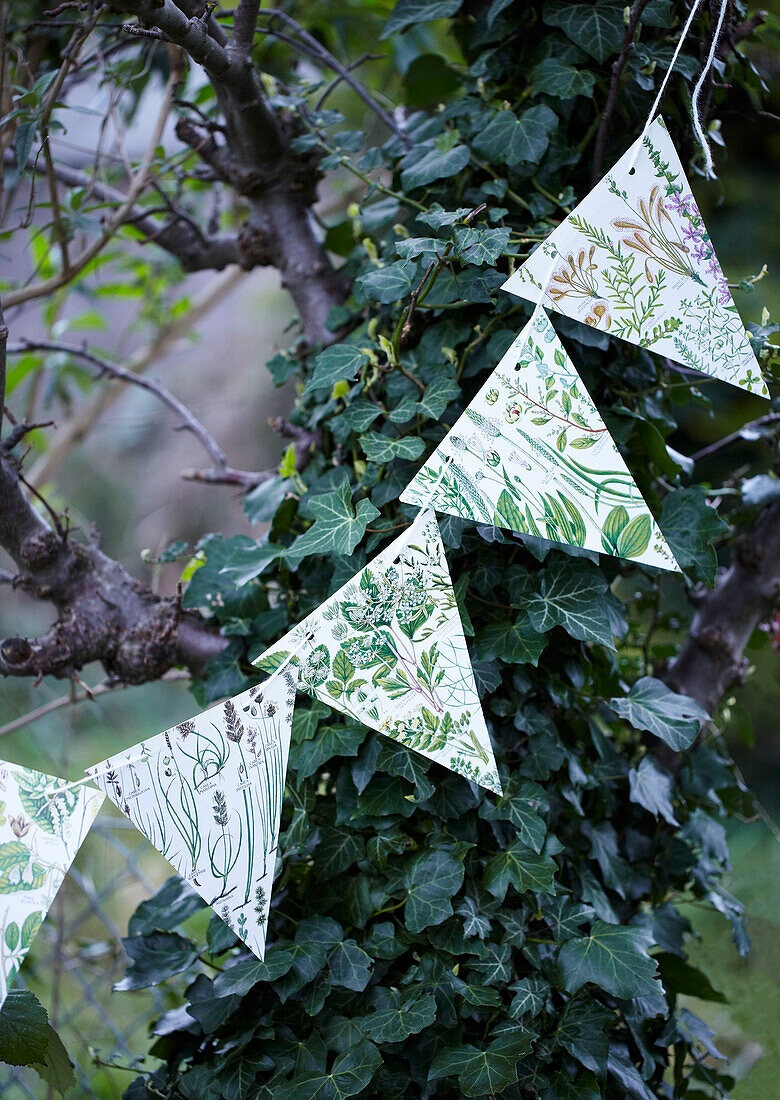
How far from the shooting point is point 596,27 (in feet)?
2.24

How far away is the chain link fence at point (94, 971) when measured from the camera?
1098 mm

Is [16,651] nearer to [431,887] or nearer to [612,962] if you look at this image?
[431,887]

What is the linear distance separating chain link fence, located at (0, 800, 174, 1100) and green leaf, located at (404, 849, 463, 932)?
0.54 m

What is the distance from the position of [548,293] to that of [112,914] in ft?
5.06

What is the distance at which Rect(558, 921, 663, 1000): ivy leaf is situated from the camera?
1.94ft

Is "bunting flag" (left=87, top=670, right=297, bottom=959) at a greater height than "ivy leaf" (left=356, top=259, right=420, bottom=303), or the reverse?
"ivy leaf" (left=356, top=259, right=420, bottom=303)

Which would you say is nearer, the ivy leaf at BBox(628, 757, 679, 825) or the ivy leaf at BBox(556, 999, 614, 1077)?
the ivy leaf at BBox(556, 999, 614, 1077)

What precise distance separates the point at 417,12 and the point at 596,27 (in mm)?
194

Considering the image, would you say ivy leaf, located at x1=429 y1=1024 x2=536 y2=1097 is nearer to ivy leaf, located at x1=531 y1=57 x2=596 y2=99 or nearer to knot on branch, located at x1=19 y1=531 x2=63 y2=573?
knot on branch, located at x1=19 y1=531 x2=63 y2=573

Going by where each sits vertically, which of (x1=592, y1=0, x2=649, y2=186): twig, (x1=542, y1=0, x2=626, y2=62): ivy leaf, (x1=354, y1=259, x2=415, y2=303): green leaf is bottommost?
(x1=354, y1=259, x2=415, y2=303): green leaf

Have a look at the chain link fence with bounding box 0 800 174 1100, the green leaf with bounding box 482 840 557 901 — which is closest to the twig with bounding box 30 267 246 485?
the chain link fence with bounding box 0 800 174 1100

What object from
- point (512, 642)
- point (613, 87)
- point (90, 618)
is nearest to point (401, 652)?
point (512, 642)

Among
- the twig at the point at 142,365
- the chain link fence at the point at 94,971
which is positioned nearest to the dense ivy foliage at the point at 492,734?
the chain link fence at the point at 94,971

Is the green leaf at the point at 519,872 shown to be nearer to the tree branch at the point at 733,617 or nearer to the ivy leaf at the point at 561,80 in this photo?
the tree branch at the point at 733,617
